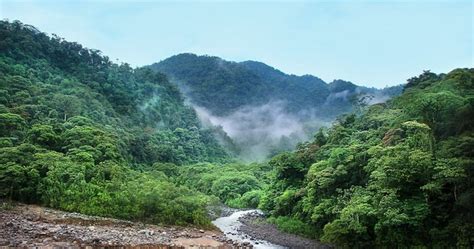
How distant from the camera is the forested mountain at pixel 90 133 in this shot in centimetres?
A: 3950

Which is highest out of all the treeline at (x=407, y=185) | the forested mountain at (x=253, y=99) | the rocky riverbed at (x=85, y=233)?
the forested mountain at (x=253, y=99)

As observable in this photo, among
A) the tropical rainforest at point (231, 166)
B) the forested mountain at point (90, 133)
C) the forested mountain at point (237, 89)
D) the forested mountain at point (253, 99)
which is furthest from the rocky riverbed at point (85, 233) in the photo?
the forested mountain at point (237, 89)

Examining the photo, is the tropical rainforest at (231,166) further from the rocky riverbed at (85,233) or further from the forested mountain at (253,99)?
the forested mountain at (253,99)

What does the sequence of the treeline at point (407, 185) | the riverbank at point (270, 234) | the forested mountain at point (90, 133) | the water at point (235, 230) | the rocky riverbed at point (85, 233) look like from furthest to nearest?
the forested mountain at point (90, 133) < the water at point (235, 230) < the riverbank at point (270, 234) < the rocky riverbed at point (85, 233) < the treeline at point (407, 185)

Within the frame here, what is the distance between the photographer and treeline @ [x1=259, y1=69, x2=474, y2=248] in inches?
1016

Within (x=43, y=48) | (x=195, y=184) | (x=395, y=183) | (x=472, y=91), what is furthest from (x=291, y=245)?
(x=43, y=48)

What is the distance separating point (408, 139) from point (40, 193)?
30018mm

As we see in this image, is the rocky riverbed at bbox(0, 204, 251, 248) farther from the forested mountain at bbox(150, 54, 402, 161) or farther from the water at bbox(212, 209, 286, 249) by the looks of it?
the forested mountain at bbox(150, 54, 402, 161)

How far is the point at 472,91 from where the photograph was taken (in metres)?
36.4

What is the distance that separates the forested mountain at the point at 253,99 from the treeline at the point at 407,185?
10349 cm

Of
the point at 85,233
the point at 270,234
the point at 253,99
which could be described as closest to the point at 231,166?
the point at 270,234

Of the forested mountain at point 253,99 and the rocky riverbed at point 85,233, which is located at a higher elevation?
the forested mountain at point 253,99

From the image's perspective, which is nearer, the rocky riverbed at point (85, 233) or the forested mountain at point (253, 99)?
the rocky riverbed at point (85, 233)

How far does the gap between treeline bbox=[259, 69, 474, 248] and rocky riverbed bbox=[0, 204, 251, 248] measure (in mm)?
8022
